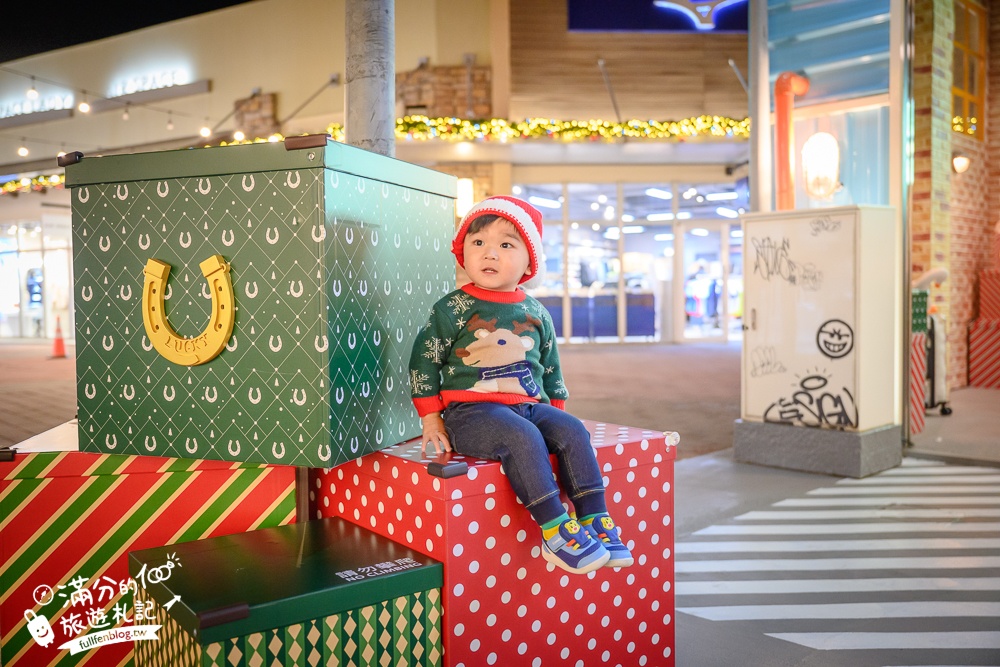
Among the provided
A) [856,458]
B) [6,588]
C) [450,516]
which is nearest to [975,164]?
[856,458]

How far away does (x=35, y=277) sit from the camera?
2066 centimetres

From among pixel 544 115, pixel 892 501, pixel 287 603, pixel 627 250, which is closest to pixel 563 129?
pixel 544 115

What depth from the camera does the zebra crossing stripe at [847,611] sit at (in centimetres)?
279

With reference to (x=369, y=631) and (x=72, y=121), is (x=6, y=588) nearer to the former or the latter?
(x=369, y=631)

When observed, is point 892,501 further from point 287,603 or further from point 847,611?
point 287,603

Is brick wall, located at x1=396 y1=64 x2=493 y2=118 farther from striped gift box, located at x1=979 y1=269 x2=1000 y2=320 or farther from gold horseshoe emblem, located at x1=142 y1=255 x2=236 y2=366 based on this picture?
gold horseshoe emblem, located at x1=142 y1=255 x2=236 y2=366

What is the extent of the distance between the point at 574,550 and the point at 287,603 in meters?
0.62

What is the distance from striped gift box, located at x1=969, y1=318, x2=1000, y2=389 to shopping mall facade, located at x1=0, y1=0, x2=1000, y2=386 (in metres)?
0.21

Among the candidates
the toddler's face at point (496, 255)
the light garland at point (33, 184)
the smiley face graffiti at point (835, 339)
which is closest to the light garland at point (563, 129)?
the light garland at point (33, 184)

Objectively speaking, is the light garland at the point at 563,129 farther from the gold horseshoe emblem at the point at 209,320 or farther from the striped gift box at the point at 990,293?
the gold horseshoe emblem at the point at 209,320

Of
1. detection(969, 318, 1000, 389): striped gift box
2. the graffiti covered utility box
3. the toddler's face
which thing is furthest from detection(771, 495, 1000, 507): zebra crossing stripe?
detection(969, 318, 1000, 389): striped gift box

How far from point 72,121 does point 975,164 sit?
16.4 metres

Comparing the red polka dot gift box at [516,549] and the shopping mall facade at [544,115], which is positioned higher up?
the shopping mall facade at [544,115]

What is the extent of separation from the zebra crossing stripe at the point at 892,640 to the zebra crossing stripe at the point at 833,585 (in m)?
0.40
